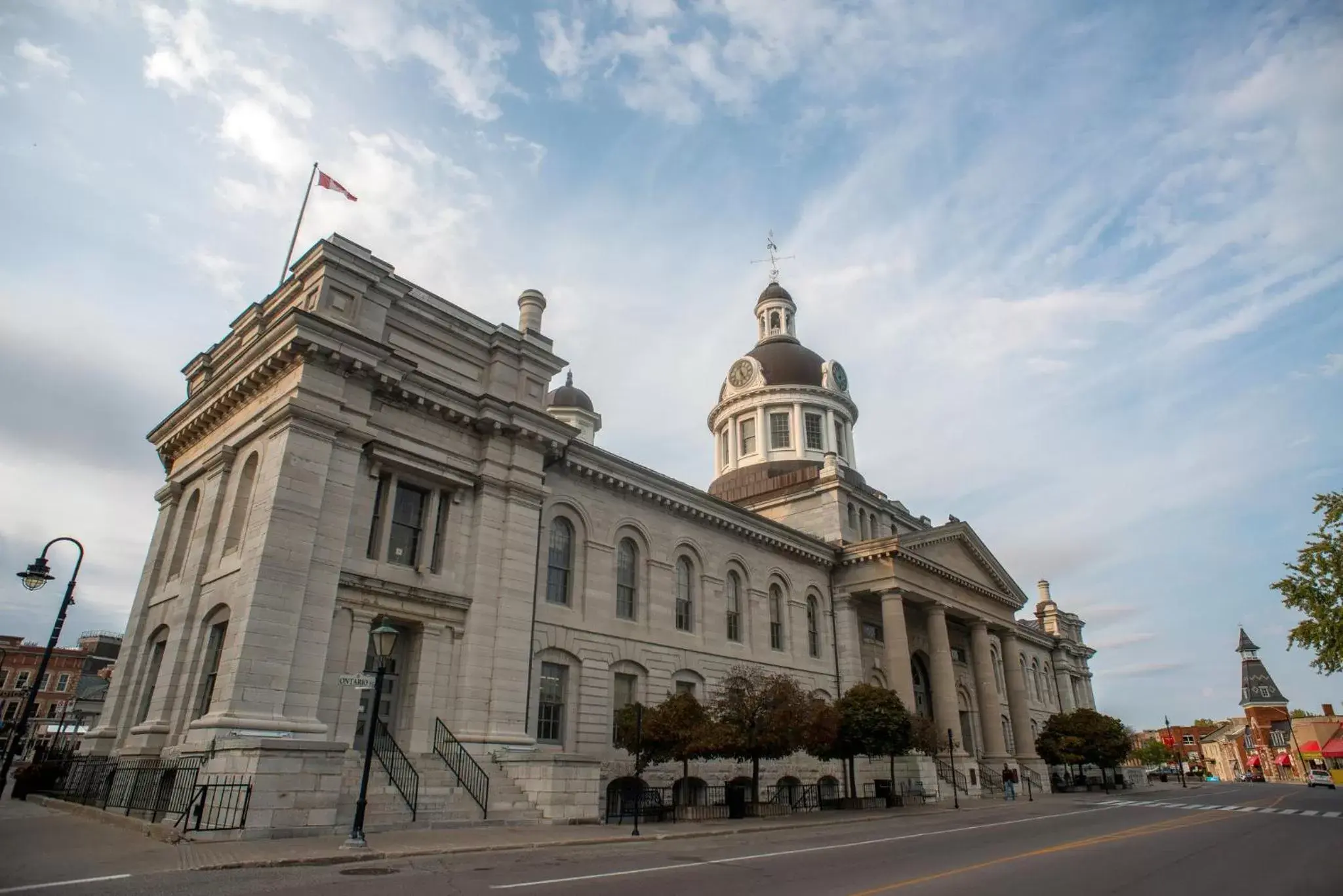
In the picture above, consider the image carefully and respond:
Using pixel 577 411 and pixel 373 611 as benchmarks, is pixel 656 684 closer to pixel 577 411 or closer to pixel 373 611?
pixel 373 611

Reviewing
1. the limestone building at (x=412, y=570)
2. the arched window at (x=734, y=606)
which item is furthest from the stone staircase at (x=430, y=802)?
the arched window at (x=734, y=606)

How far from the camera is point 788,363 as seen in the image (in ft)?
172

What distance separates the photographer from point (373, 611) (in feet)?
65.8

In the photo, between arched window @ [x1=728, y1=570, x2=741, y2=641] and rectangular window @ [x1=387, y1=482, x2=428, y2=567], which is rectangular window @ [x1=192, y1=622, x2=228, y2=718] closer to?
rectangular window @ [x1=387, y1=482, x2=428, y2=567]

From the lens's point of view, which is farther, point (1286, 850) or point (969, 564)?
point (969, 564)

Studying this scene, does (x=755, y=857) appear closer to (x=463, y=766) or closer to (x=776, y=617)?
(x=463, y=766)

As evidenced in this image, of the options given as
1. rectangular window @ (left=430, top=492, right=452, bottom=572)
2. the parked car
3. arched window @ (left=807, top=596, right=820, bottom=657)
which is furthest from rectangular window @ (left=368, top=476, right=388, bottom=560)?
the parked car

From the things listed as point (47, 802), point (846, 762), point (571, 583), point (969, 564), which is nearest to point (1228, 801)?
point (969, 564)

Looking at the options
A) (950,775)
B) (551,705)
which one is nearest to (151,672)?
(551,705)

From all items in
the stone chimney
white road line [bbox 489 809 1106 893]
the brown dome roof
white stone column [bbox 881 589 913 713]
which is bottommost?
white road line [bbox 489 809 1106 893]

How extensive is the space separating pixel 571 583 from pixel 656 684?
16.2 ft

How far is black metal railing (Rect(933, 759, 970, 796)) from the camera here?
119ft

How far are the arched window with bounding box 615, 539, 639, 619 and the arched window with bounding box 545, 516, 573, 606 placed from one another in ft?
6.75

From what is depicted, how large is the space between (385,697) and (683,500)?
13910 millimetres
